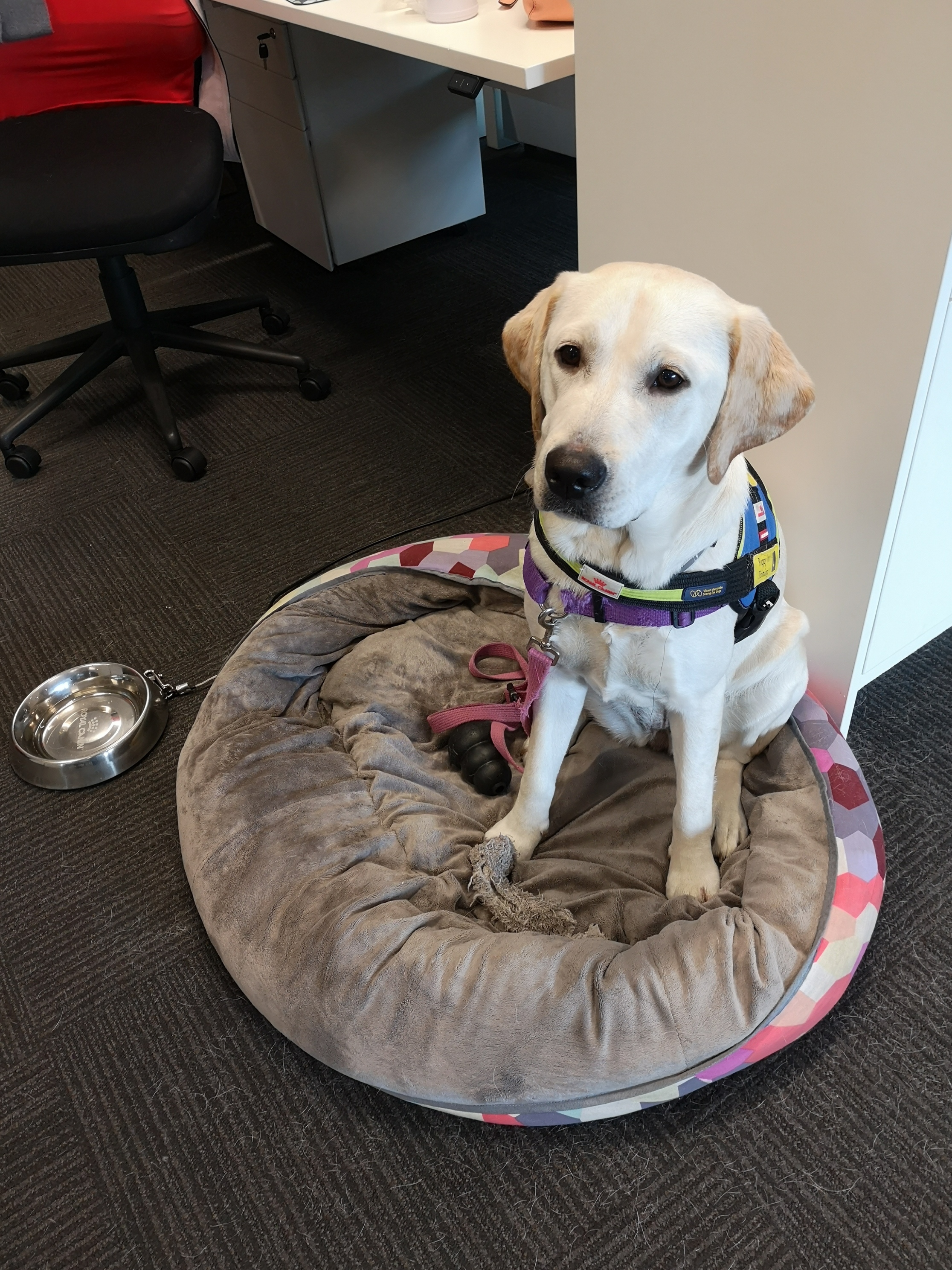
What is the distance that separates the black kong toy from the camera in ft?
5.26

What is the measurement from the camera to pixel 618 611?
1207 millimetres

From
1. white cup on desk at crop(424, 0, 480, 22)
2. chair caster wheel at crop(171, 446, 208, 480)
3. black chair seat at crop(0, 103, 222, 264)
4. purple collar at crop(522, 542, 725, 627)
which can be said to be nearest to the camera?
purple collar at crop(522, 542, 725, 627)

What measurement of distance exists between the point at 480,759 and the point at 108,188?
1.61m

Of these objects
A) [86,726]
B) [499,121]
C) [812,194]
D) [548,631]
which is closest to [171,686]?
[86,726]

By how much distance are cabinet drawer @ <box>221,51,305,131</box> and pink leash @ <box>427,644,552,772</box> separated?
195cm

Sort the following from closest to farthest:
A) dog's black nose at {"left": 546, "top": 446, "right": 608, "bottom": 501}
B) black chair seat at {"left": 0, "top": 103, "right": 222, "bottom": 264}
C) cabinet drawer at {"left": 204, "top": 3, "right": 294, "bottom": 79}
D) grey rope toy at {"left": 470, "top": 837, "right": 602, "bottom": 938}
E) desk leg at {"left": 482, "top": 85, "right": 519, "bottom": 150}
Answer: dog's black nose at {"left": 546, "top": 446, "right": 608, "bottom": 501} → grey rope toy at {"left": 470, "top": 837, "right": 602, "bottom": 938} → black chair seat at {"left": 0, "top": 103, "right": 222, "bottom": 264} → cabinet drawer at {"left": 204, "top": 3, "right": 294, "bottom": 79} → desk leg at {"left": 482, "top": 85, "right": 519, "bottom": 150}

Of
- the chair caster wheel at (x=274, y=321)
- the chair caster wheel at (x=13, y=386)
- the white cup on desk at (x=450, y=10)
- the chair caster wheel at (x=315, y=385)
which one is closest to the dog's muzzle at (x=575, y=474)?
the white cup on desk at (x=450, y=10)

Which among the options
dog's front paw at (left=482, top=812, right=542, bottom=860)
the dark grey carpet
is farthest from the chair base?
dog's front paw at (left=482, top=812, right=542, bottom=860)

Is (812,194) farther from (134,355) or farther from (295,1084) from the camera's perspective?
(134,355)

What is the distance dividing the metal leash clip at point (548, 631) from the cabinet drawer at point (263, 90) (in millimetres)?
2224

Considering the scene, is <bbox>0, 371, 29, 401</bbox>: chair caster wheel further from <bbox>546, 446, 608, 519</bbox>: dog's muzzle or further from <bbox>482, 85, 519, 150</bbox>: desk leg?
<bbox>546, 446, 608, 519</bbox>: dog's muzzle

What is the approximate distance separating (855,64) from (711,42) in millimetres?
231

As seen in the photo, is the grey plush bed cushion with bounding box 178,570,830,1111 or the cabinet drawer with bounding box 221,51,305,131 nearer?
the grey plush bed cushion with bounding box 178,570,830,1111

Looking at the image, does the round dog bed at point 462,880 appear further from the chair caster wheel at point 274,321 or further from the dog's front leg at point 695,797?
the chair caster wheel at point 274,321
